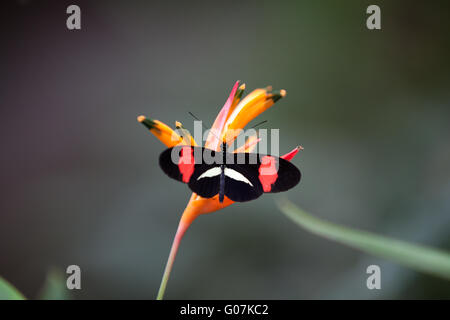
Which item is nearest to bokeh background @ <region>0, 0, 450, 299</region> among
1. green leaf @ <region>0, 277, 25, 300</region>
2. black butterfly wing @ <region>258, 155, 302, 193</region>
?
black butterfly wing @ <region>258, 155, 302, 193</region>

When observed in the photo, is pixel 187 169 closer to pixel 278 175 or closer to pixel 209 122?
pixel 278 175

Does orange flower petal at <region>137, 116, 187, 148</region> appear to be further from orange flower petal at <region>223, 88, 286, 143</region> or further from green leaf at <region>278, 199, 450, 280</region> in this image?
green leaf at <region>278, 199, 450, 280</region>

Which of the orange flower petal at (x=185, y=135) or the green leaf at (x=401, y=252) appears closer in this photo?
the green leaf at (x=401, y=252)

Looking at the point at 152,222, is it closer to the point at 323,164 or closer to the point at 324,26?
the point at 323,164

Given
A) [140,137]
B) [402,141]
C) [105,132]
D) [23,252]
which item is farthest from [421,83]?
[23,252]

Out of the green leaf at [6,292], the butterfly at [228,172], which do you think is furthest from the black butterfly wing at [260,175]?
the green leaf at [6,292]

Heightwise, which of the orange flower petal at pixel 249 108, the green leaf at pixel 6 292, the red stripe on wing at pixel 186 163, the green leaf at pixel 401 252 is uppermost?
the orange flower petal at pixel 249 108

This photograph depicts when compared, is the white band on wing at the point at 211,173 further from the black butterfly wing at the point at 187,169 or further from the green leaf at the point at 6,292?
the green leaf at the point at 6,292
